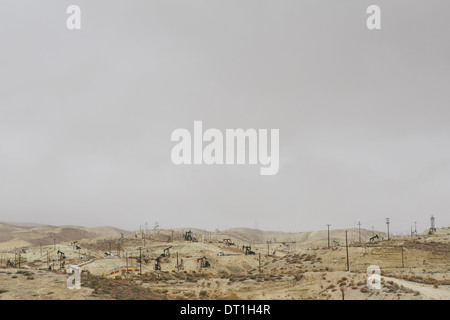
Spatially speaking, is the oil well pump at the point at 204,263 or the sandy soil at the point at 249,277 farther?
the oil well pump at the point at 204,263

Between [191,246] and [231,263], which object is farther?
[191,246]

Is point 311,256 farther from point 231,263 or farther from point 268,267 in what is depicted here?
point 231,263

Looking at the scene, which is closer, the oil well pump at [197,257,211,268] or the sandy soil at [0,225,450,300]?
the sandy soil at [0,225,450,300]

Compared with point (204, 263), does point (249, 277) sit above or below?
above

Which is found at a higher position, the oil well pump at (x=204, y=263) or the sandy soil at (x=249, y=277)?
the sandy soil at (x=249, y=277)

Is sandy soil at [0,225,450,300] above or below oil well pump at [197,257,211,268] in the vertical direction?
above

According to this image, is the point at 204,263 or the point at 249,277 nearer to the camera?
the point at 249,277

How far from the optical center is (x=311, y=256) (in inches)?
3155

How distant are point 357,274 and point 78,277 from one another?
113 feet
